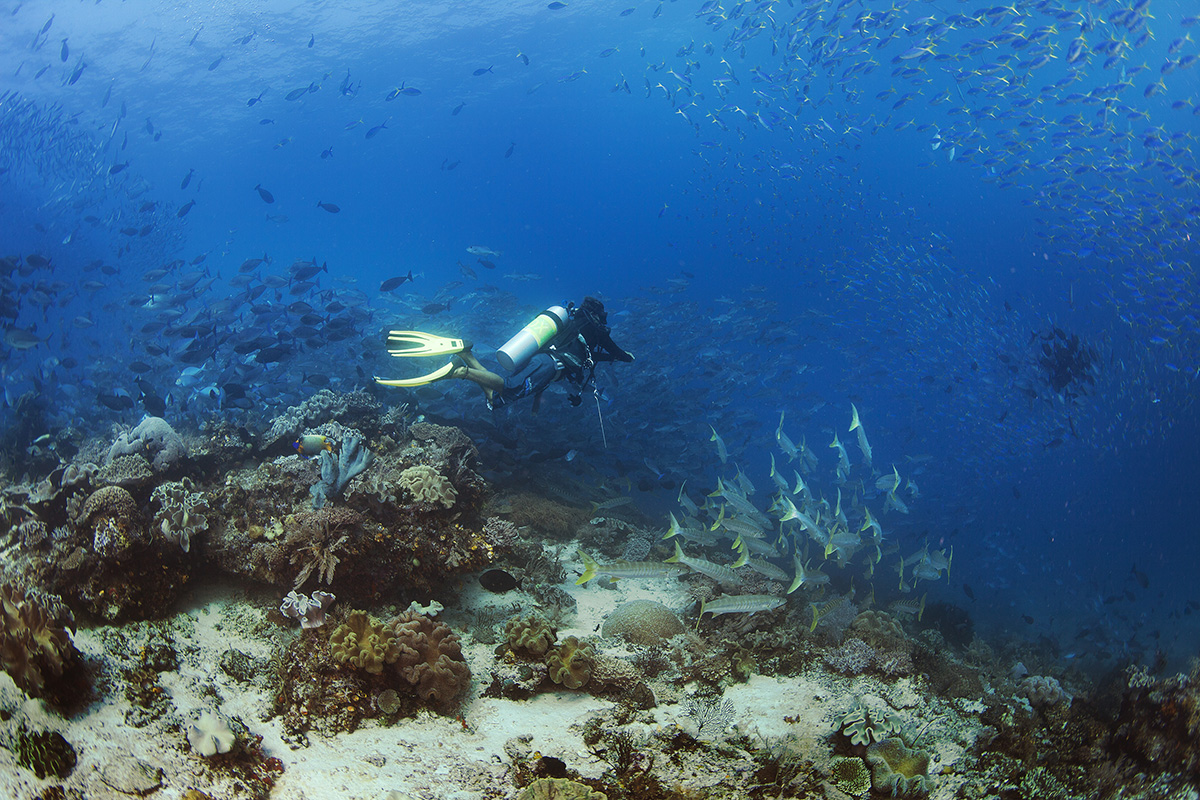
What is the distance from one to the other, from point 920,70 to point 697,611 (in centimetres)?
1492


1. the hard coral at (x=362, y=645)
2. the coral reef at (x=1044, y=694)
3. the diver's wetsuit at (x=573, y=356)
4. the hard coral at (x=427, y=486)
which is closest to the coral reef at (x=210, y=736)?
the hard coral at (x=362, y=645)

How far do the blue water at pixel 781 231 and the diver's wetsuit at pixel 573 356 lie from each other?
12.6ft

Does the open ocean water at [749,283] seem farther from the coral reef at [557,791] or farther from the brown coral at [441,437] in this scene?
the coral reef at [557,791]

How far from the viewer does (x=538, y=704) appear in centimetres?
441

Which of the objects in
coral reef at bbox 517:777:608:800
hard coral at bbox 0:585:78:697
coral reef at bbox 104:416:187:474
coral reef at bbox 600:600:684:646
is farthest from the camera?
coral reef at bbox 104:416:187:474

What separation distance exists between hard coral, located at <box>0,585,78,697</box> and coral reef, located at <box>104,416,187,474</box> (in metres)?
3.39

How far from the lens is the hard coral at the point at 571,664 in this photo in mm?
4551

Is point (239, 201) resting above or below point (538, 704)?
below

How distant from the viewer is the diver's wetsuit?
714 cm

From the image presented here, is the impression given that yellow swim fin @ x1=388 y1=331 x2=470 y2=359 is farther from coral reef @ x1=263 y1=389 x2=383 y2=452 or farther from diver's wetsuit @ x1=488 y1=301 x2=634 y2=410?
coral reef @ x1=263 y1=389 x2=383 y2=452

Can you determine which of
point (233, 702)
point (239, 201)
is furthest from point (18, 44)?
point (239, 201)

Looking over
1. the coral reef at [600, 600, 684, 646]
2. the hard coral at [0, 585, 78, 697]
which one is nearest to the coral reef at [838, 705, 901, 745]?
the coral reef at [600, 600, 684, 646]

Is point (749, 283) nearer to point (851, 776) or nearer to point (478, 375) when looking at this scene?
point (478, 375)

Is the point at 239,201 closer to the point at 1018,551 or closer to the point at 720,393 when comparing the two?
the point at 720,393
